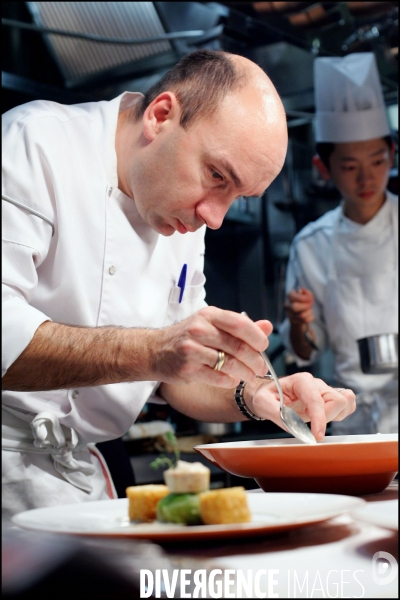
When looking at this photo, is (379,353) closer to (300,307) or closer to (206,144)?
(300,307)

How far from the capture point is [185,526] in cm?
58

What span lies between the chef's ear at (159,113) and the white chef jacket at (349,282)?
79.6 inches

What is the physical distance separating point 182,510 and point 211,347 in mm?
304

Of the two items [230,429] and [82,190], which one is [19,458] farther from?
[230,429]

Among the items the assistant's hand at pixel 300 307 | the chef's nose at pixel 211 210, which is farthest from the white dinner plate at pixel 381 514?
the assistant's hand at pixel 300 307

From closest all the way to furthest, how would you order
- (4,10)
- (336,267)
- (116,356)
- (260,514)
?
(260,514)
(116,356)
(4,10)
(336,267)

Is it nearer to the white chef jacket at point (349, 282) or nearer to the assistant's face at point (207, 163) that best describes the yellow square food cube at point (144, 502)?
the assistant's face at point (207, 163)

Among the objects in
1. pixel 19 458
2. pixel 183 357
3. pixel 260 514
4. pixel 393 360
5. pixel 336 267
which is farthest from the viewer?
pixel 336 267

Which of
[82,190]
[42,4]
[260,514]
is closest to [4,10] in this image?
[42,4]

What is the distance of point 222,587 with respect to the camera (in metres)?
0.47

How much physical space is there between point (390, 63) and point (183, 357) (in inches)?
116

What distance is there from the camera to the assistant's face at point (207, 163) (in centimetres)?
125

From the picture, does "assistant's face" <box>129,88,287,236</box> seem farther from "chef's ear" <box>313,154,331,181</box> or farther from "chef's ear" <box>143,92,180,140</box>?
"chef's ear" <box>313,154,331,181</box>

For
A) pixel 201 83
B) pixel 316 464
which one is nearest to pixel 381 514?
pixel 316 464
